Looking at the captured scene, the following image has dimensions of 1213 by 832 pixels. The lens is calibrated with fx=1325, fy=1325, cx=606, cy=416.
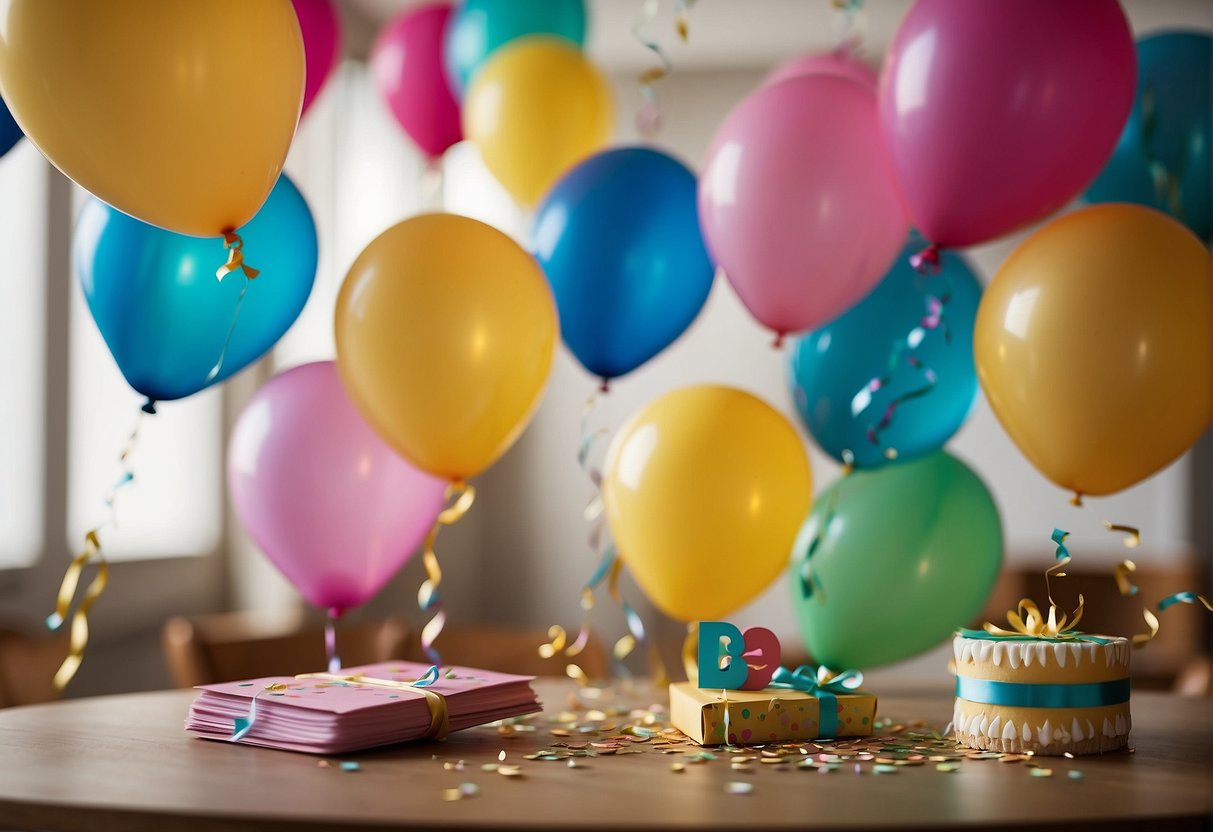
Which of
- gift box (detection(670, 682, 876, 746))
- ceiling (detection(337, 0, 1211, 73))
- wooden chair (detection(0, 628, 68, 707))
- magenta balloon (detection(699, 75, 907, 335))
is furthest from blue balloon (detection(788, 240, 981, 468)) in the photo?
ceiling (detection(337, 0, 1211, 73))

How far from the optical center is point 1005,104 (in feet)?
4.74

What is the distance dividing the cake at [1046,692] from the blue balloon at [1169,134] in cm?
78

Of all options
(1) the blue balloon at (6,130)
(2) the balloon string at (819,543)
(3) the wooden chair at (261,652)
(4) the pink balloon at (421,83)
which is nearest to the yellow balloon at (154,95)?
(1) the blue balloon at (6,130)

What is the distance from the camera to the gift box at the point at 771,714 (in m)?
1.44

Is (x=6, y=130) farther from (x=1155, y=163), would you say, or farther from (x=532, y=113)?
(x=1155, y=163)

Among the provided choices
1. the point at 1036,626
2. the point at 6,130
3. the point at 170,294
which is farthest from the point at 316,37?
the point at 1036,626

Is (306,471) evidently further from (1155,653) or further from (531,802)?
(1155,653)

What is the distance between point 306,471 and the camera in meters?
1.65

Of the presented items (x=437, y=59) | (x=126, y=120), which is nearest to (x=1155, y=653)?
(x=437, y=59)

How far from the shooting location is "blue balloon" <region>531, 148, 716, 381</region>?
1.77m

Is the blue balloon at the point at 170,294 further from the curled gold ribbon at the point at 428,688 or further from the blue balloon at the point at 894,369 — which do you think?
the blue balloon at the point at 894,369

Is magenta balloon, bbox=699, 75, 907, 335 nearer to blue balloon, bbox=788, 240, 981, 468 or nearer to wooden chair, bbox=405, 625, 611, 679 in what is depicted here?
blue balloon, bbox=788, 240, 981, 468

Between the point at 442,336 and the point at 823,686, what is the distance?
0.59 m

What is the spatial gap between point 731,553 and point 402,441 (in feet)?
1.36
